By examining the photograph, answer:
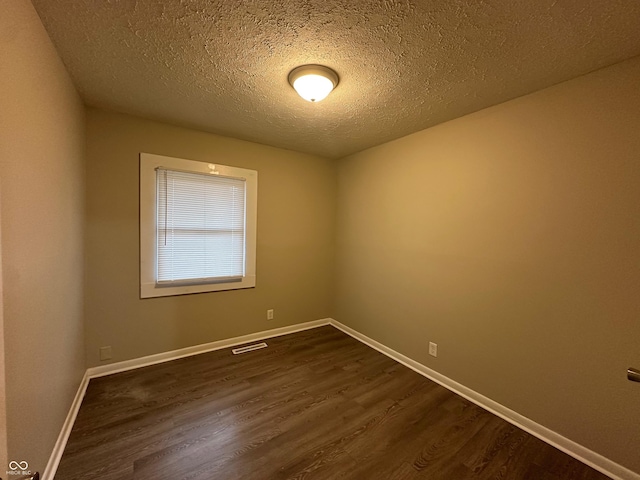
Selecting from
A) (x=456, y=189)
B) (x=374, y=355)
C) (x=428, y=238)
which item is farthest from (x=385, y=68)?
(x=374, y=355)

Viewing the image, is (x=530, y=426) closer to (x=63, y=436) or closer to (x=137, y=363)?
(x=63, y=436)

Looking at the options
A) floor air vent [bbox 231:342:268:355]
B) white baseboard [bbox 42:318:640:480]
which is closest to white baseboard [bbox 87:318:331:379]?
white baseboard [bbox 42:318:640:480]

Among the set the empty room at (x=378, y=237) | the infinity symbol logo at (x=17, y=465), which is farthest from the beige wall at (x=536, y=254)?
the infinity symbol logo at (x=17, y=465)

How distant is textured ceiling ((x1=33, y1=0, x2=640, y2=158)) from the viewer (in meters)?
1.24

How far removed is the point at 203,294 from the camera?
2.90 metres

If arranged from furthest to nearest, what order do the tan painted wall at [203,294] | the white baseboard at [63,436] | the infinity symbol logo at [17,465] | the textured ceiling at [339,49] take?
the tan painted wall at [203,294], the white baseboard at [63,436], the textured ceiling at [339,49], the infinity symbol logo at [17,465]

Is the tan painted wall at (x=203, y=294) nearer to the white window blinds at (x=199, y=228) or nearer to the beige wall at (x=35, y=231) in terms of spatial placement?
the white window blinds at (x=199, y=228)

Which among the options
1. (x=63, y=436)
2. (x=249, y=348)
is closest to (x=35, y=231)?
(x=63, y=436)

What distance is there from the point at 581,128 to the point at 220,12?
230cm

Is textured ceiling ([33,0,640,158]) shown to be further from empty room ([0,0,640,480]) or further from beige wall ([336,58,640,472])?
beige wall ([336,58,640,472])

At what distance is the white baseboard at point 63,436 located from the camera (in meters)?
1.41

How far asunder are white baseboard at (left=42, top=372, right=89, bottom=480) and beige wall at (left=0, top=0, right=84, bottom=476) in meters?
0.07

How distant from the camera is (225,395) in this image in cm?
219

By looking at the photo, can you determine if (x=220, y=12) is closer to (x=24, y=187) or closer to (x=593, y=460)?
(x=24, y=187)
